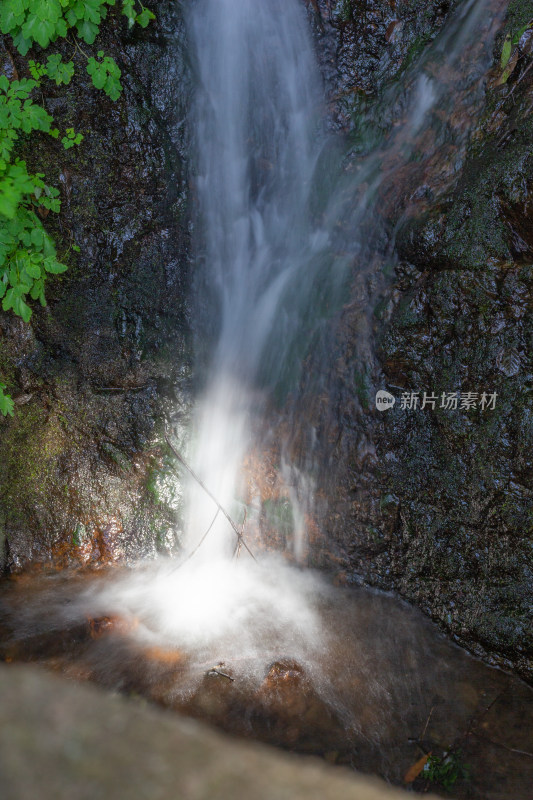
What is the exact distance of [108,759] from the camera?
953 mm

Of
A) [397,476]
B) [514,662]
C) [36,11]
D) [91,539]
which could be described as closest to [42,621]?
[91,539]

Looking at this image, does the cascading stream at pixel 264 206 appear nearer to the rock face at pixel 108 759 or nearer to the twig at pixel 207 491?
the twig at pixel 207 491

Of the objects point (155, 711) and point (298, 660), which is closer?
point (155, 711)

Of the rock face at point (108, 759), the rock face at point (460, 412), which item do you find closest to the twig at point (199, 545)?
the rock face at point (460, 412)

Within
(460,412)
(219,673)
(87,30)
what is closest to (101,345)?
(87,30)

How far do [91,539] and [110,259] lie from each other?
210 centimetres

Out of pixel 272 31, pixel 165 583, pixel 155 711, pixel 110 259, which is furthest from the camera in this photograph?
pixel 272 31

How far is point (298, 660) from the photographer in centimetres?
283

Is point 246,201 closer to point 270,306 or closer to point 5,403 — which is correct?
point 270,306

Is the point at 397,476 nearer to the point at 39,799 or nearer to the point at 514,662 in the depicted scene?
the point at 514,662

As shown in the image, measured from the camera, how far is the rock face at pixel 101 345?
376 cm

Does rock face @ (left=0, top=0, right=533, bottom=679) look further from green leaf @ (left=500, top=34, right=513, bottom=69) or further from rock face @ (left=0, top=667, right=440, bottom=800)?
rock face @ (left=0, top=667, right=440, bottom=800)

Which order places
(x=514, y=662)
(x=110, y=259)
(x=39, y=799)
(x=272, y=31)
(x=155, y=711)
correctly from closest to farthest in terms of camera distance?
1. (x=39, y=799)
2. (x=155, y=711)
3. (x=514, y=662)
4. (x=110, y=259)
5. (x=272, y=31)

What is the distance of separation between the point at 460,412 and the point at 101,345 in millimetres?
2572
